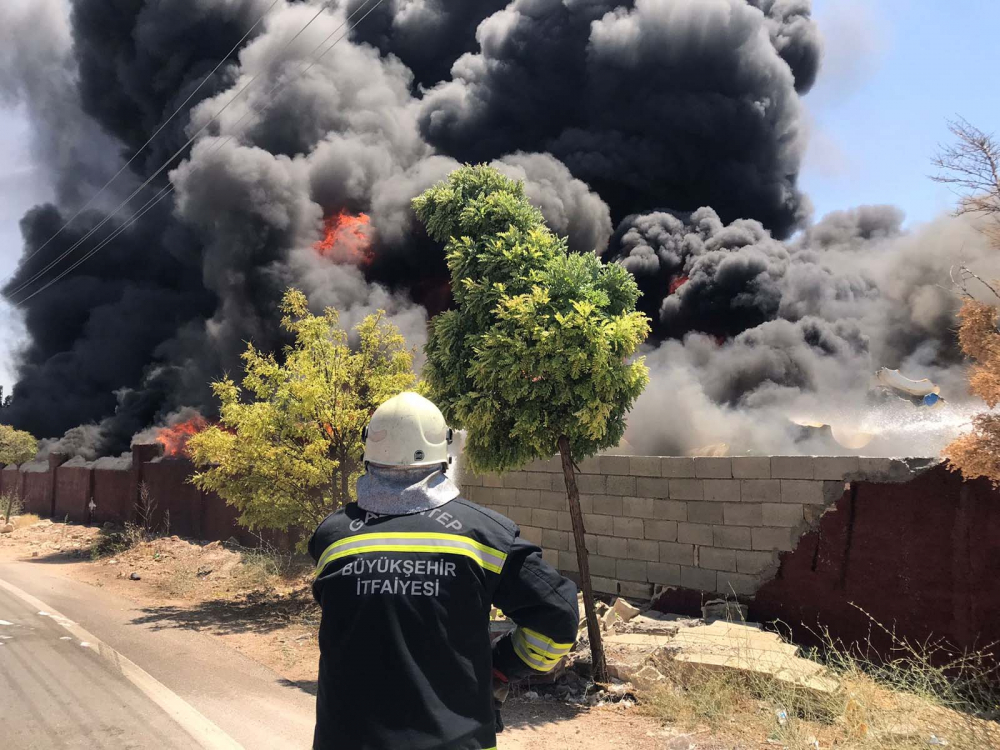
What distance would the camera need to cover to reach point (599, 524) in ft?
25.7

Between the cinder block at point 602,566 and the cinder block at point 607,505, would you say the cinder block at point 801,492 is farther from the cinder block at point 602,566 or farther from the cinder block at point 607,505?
the cinder block at point 602,566

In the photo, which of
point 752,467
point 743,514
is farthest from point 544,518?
point 752,467

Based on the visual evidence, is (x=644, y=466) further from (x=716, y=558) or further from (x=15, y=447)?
(x=15, y=447)

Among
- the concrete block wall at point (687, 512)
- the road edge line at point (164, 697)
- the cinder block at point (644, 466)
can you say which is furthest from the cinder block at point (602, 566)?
the road edge line at point (164, 697)

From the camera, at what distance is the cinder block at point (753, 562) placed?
20.9 ft

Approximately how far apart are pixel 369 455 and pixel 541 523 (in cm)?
683

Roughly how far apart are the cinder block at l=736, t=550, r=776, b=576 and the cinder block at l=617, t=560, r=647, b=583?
3.47 ft

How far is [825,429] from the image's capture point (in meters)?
13.0

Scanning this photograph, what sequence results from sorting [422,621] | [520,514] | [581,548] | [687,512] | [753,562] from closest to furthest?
[422,621] → [581,548] → [753,562] → [687,512] → [520,514]

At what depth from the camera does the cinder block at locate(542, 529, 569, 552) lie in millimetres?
8211

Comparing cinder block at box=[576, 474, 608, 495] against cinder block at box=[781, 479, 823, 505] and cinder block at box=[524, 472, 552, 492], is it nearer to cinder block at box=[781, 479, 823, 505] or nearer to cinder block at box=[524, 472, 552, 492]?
cinder block at box=[524, 472, 552, 492]

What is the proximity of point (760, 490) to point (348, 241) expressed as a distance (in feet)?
82.3

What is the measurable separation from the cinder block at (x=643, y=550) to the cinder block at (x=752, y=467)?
1148mm

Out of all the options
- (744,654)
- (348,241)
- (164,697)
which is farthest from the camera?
(348,241)
